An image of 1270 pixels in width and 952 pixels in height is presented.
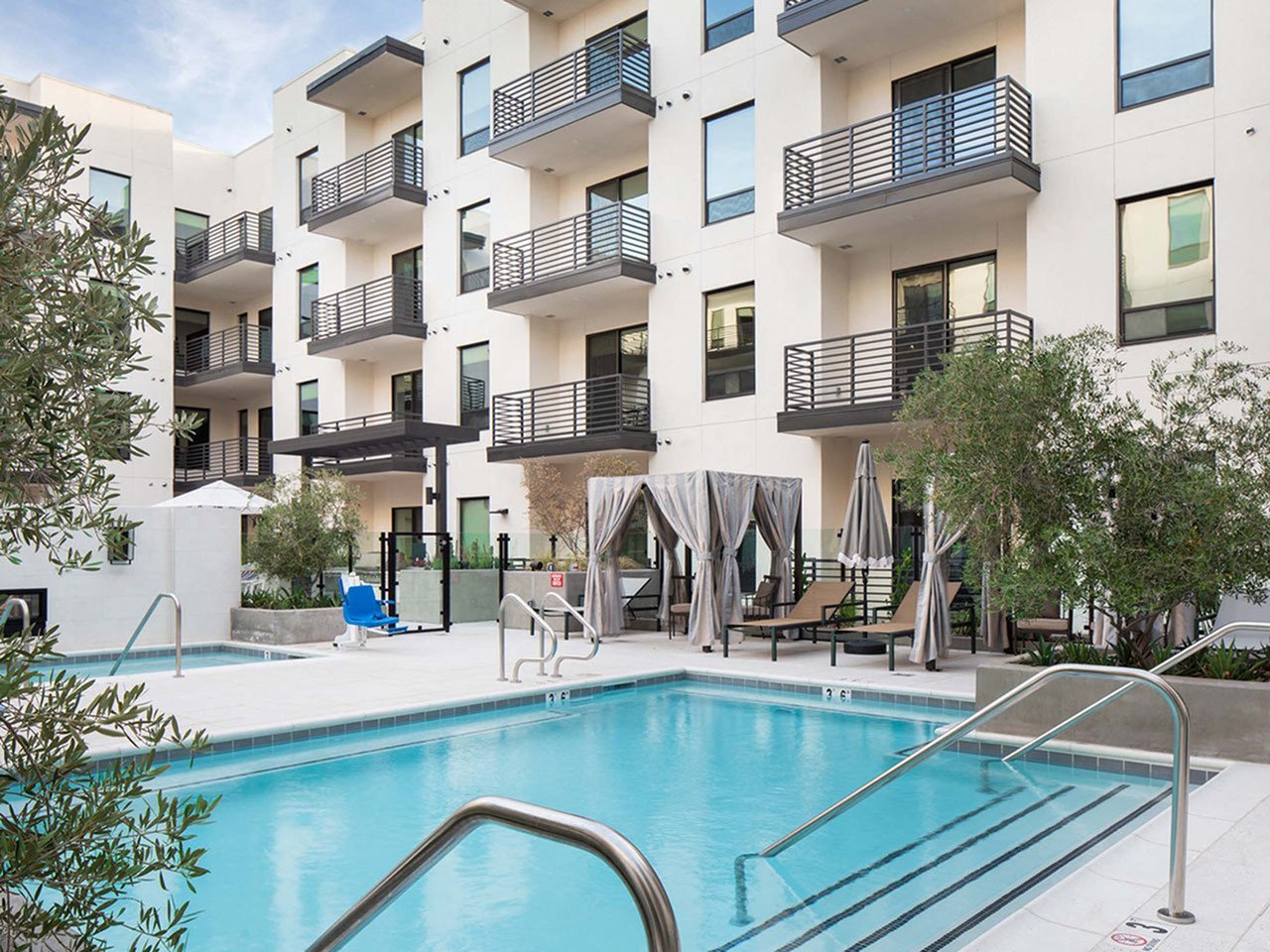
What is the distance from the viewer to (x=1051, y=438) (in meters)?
8.26

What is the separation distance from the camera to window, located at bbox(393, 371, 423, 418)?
2591 cm

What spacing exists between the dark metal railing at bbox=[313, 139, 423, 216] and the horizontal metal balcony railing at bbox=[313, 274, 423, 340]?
2161 millimetres

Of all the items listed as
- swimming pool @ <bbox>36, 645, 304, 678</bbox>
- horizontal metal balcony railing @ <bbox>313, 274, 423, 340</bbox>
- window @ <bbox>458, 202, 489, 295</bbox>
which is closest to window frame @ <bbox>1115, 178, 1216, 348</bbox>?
swimming pool @ <bbox>36, 645, 304, 678</bbox>

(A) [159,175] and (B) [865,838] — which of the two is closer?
(B) [865,838]

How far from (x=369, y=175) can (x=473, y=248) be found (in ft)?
13.8

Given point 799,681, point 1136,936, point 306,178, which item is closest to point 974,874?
point 1136,936

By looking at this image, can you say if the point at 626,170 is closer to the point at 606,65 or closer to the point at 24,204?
the point at 606,65

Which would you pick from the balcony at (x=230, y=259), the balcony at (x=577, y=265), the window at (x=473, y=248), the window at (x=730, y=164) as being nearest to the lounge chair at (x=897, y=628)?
the window at (x=730, y=164)

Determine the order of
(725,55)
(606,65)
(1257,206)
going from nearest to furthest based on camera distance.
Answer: (1257,206), (725,55), (606,65)

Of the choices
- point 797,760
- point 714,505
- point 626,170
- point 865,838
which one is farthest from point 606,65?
point 865,838

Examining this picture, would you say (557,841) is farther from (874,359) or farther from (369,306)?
(369,306)

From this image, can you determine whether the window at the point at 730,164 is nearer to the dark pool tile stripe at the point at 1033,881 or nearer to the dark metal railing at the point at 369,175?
the dark metal railing at the point at 369,175

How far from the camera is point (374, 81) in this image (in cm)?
2559

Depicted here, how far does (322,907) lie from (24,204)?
13.2ft
